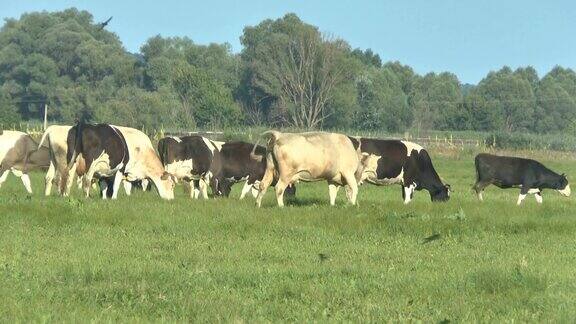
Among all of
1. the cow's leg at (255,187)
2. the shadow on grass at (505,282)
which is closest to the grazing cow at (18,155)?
the cow's leg at (255,187)

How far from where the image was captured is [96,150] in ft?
67.7

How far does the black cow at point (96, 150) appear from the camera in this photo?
2048 cm

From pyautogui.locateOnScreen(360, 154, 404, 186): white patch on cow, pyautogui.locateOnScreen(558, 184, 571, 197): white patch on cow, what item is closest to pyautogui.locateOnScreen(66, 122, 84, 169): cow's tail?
pyautogui.locateOnScreen(360, 154, 404, 186): white patch on cow

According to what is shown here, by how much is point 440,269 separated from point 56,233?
6.40 metres

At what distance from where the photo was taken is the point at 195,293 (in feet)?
30.2

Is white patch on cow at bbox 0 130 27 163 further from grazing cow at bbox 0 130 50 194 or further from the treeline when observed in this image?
the treeline

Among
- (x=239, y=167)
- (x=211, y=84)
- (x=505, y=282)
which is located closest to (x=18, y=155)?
(x=239, y=167)

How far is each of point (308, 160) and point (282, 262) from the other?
310 inches

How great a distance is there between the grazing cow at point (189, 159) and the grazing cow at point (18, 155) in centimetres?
573

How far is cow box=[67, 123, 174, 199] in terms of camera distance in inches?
809

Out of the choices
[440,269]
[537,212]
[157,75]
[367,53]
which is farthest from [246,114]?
[440,269]

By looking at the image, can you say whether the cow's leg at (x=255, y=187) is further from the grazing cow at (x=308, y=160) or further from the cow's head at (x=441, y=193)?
the grazing cow at (x=308, y=160)

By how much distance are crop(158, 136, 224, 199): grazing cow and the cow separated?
5.32 feet

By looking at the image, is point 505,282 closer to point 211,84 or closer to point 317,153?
point 317,153
